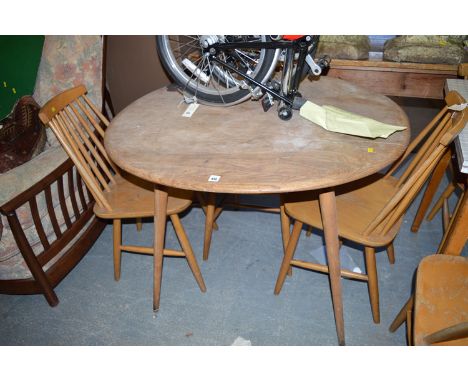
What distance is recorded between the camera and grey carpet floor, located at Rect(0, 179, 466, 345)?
159cm

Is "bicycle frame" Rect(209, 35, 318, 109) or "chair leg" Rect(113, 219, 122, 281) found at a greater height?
"bicycle frame" Rect(209, 35, 318, 109)

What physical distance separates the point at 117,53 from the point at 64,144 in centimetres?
97

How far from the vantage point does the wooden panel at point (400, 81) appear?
75.2 inches

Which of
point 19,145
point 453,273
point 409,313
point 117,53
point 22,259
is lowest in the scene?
point 409,313

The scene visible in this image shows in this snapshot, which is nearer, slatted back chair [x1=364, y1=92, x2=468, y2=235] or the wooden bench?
slatted back chair [x1=364, y1=92, x2=468, y2=235]

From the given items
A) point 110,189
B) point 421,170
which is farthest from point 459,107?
point 110,189

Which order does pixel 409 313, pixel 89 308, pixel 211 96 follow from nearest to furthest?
pixel 409 313
pixel 211 96
pixel 89 308

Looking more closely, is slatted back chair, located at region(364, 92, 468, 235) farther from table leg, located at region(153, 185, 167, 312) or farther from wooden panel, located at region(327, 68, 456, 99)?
table leg, located at region(153, 185, 167, 312)

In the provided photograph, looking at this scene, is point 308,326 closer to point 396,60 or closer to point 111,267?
point 111,267

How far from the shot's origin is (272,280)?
5.94ft

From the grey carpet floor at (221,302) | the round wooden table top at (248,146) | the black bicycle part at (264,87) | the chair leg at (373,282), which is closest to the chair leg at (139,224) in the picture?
the grey carpet floor at (221,302)

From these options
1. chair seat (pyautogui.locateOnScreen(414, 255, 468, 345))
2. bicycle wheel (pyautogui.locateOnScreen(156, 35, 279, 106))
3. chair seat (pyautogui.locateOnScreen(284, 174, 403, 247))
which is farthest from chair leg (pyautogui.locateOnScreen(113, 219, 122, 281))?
chair seat (pyautogui.locateOnScreen(414, 255, 468, 345))

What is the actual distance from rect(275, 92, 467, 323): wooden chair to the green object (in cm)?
176

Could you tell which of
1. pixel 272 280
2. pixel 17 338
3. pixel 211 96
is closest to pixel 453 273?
pixel 272 280
